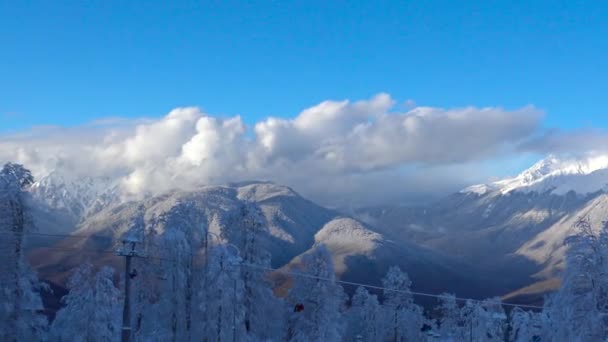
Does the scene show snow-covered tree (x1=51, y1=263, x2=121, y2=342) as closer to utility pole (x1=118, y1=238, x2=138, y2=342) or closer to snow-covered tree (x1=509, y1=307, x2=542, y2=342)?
utility pole (x1=118, y1=238, x2=138, y2=342)

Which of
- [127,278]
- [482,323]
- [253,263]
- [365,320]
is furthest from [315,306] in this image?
[127,278]

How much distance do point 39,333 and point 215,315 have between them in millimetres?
14444

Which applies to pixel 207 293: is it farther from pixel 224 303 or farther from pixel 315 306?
pixel 315 306

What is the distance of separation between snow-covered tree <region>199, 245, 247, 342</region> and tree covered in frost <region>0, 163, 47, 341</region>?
15.3 meters

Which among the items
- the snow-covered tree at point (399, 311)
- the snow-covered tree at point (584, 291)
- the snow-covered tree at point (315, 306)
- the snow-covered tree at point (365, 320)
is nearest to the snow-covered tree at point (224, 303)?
the snow-covered tree at point (315, 306)

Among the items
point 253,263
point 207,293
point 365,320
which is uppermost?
point 253,263

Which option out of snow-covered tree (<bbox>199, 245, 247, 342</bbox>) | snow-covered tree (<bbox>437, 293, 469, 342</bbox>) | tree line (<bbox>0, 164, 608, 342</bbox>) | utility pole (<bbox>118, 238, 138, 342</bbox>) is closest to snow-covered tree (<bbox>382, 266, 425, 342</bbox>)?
tree line (<bbox>0, 164, 608, 342</bbox>)

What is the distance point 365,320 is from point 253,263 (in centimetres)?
3673

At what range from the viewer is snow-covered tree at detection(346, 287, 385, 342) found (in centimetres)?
9788

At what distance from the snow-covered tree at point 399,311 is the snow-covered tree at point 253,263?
26.5 metres

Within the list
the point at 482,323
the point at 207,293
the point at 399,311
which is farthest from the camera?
the point at 399,311

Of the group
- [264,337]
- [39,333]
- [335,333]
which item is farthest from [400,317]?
[39,333]

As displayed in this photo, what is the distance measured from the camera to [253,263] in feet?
224

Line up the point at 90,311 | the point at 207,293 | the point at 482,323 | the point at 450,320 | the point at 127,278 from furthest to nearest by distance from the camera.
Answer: the point at 450,320
the point at 482,323
the point at 90,311
the point at 207,293
the point at 127,278
